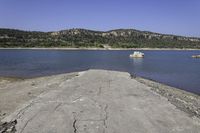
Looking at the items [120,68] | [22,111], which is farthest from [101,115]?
[120,68]

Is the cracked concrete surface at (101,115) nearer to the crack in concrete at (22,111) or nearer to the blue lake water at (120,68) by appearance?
the crack in concrete at (22,111)

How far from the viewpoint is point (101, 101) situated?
42.7 feet

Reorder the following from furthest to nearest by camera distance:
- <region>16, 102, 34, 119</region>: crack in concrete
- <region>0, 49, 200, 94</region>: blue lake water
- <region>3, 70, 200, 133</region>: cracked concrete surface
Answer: <region>0, 49, 200, 94</region>: blue lake water
<region>16, 102, 34, 119</region>: crack in concrete
<region>3, 70, 200, 133</region>: cracked concrete surface

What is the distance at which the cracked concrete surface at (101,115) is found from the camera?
30.6ft

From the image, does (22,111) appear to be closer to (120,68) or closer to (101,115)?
(101,115)

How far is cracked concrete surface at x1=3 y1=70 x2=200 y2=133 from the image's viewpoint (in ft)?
30.6

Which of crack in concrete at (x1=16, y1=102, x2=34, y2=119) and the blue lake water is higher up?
crack in concrete at (x1=16, y1=102, x2=34, y2=119)

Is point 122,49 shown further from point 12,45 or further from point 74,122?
point 74,122

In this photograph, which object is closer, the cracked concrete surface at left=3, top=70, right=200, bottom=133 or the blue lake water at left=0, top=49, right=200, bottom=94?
the cracked concrete surface at left=3, top=70, right=200, bottom=133

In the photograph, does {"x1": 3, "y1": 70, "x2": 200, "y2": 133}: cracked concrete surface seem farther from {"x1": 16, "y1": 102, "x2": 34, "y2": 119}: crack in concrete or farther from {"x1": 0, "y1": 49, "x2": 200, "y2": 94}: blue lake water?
{"x1": 0, "y1": 49, "x2": 200, "y2": 94}: blue lake water

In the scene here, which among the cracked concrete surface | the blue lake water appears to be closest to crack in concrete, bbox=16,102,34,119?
the cracked concrete surface

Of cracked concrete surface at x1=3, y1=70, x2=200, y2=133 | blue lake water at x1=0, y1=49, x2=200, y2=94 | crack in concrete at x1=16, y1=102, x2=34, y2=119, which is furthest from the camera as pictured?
blue lake water at x1=0, y1=49, x2=200, y2=94

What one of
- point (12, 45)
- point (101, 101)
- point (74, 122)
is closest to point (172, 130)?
point (74, 122)

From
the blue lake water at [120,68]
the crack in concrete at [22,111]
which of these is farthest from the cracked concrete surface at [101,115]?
the blue lake water at [120,68]
